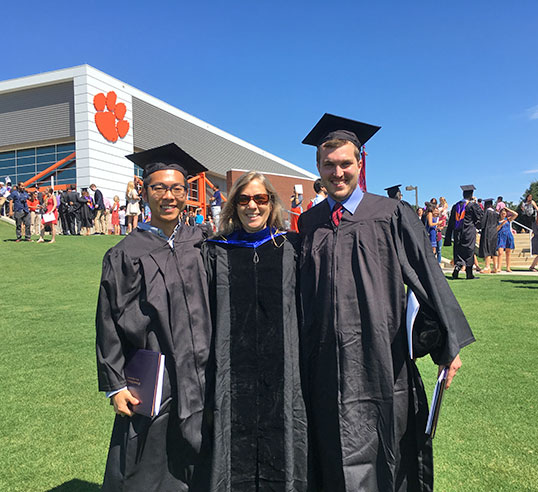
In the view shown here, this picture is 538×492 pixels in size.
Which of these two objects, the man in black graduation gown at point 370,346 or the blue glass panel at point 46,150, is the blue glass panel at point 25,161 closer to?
→ the blue glass panel at point 46,150

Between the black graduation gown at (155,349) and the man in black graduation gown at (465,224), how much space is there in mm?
8694

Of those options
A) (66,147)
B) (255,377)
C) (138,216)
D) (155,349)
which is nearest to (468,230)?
(255,377)

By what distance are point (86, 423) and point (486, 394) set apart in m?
3.28

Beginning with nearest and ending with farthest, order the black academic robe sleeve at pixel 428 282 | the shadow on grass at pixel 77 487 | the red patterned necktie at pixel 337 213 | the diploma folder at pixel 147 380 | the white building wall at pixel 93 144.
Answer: the diploma folder at pixel 147 380 < the black academic robe sleeve at pixel 428 282 < the red patterned necktie at pixel 337 213 < the shadow on grass at pixel 77 487 < the white building wall at pixel 93 144

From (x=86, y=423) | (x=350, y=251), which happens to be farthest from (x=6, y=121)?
(x=350, y=251)

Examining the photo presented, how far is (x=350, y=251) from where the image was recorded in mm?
2111

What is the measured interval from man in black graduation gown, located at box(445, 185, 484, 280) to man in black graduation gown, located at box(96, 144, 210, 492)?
8.68m

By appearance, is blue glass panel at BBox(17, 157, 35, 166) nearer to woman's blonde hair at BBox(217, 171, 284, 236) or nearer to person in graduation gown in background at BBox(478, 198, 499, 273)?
person in graduation gown in background at BBox(478, 198, 499, 273)

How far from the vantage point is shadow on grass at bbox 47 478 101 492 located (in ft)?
8.41

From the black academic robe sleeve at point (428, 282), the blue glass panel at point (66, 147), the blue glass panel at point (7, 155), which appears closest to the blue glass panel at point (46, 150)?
the blue glass panel at point (66, 147)

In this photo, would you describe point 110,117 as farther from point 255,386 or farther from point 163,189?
point 255,386

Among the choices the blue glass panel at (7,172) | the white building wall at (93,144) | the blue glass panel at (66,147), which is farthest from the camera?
the blue glass panel at (7,172)

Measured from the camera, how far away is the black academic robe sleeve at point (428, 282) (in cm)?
203

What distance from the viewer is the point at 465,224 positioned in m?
9.73
